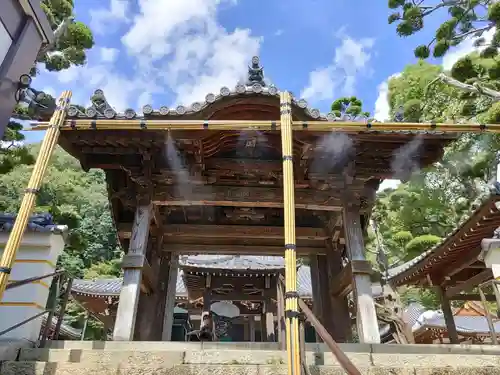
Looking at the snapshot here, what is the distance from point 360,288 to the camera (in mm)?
5559

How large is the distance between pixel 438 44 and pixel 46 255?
1217 centimetres

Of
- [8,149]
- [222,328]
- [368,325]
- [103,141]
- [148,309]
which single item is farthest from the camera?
[222,328]

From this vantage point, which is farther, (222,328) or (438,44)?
(222,328)

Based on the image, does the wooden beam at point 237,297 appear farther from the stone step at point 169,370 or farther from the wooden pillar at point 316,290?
the stone step at point 169,370

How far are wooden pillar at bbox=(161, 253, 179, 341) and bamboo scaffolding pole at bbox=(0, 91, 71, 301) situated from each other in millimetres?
4177

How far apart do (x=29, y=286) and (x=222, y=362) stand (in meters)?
2.54

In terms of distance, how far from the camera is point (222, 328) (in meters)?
14.1

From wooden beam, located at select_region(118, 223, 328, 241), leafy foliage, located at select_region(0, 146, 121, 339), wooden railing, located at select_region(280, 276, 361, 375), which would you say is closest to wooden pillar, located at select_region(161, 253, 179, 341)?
wooden beam, located at select_region(118, 223, 328, 241)

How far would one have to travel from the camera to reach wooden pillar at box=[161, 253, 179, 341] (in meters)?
7.31

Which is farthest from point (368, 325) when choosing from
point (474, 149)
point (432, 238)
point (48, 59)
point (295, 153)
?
point (474, 149)

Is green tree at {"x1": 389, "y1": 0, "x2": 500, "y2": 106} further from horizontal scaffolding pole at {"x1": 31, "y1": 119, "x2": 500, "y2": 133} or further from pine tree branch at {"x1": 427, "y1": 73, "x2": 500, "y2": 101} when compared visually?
horizontal scaffolding pole at {"x1": 31, "y1": 119, "x2": 500, "y2": 133}

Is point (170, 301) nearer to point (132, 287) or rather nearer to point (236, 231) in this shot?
point (236, 231)

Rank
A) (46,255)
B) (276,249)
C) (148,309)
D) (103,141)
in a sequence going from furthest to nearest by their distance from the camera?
(276,249)
(148,309)
(103,141)
(46,255)

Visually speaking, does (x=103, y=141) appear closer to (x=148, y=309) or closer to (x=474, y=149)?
(x=148, y=309)
